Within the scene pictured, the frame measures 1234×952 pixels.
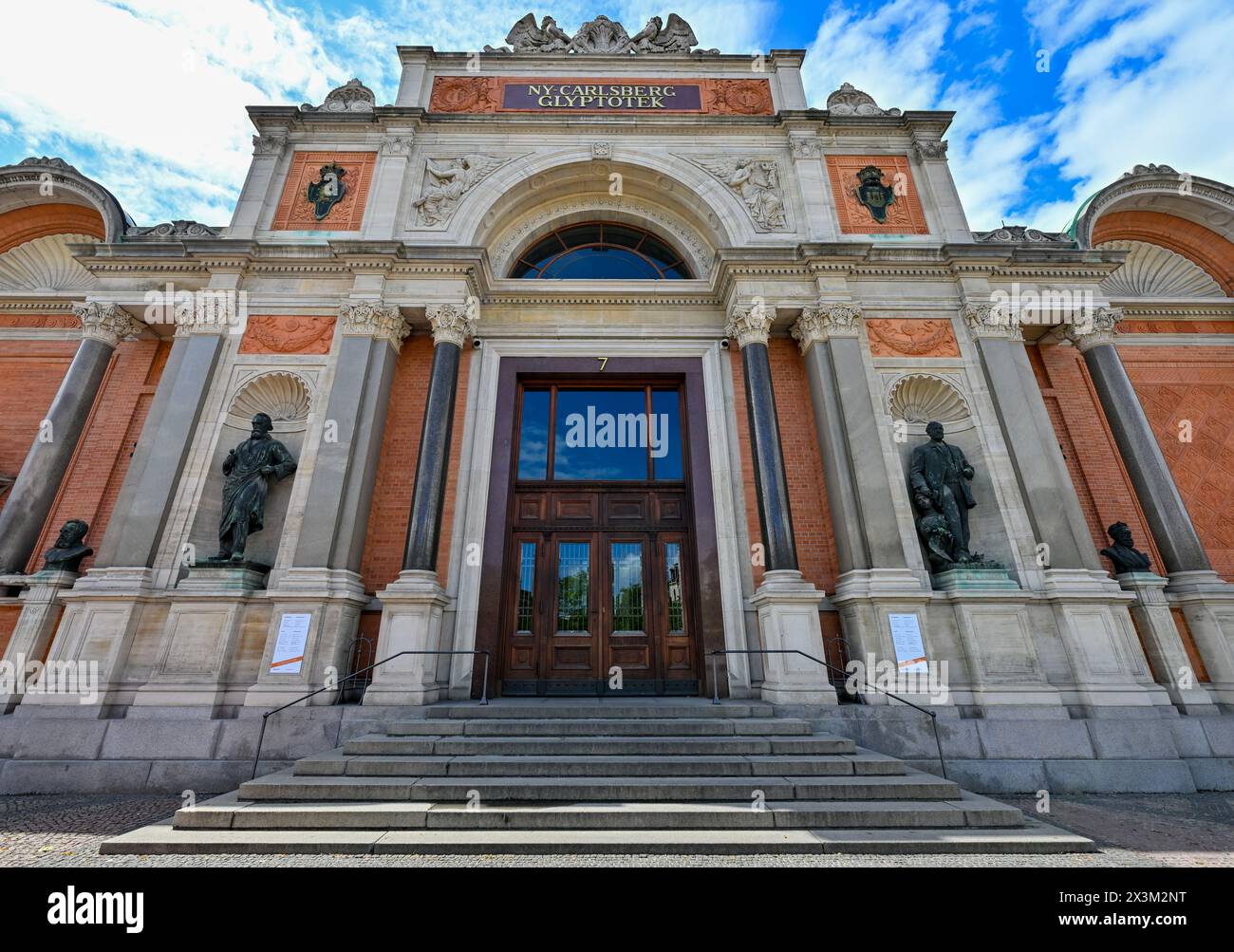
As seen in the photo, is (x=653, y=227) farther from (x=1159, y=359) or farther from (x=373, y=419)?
(x=1159, y=359)

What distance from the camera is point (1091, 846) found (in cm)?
374

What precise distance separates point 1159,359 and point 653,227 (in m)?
9.88

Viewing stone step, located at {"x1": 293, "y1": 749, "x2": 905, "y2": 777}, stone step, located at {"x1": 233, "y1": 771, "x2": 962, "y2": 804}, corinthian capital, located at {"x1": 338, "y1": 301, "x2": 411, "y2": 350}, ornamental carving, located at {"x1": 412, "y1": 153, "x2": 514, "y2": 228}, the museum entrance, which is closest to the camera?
stone step, located at {"x1": 233, "y1": 771, "x2": 962, "y2": 804}

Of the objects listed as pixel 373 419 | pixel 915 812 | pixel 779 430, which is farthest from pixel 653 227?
A: pixel 915 812

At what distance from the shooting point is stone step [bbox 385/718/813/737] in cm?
568

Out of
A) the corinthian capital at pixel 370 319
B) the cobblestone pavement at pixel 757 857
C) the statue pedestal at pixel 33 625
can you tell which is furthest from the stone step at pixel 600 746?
the corinthian capital at pixel 370 319

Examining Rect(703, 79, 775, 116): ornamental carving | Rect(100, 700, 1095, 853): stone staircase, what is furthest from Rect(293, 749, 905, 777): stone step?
Rect(703, 79, 775, 116): ornamental carving

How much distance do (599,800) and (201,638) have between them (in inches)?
222

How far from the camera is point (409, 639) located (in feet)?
22.6

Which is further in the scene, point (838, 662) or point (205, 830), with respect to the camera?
point (838, 662)

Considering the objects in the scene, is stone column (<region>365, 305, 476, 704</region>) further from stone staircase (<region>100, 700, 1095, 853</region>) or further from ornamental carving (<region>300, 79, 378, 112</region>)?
ornamental carving (<region>300, 79, 378, 112</region>)

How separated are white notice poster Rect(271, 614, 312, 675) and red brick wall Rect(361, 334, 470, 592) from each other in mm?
1165

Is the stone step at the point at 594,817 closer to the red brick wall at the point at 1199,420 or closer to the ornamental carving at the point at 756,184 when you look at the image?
the red brick wall at the point at 1199,420

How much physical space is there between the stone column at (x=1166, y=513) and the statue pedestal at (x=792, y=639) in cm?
526
